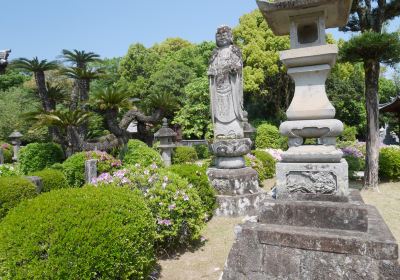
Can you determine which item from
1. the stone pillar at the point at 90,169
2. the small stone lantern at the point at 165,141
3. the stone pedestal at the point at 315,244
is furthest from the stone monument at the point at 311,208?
the small stone lantern at the point at 165,141

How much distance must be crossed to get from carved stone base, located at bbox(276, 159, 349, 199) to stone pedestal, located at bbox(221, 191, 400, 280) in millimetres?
91

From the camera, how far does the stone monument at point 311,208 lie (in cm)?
291

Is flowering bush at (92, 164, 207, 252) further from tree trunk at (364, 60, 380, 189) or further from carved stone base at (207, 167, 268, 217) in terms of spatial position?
tree trunk at (364, 60, 380, 189)

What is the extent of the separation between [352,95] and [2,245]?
26.7 m

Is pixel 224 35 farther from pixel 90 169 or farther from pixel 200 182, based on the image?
pixel 90 169

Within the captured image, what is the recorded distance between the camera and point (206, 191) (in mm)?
6438

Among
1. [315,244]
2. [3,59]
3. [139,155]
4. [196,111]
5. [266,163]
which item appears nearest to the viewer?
[315,244]

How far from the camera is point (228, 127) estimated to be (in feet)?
25.4

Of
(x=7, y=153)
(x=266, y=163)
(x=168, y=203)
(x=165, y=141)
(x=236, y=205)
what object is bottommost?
(x=7, y=153)

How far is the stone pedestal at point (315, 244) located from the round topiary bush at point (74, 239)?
1150 millimetres

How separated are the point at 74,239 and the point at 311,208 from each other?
8.24 feet

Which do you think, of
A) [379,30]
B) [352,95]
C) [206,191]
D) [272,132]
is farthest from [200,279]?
[352,95]

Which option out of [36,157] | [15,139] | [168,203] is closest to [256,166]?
[168,203]

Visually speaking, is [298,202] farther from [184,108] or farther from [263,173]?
[184,108]
